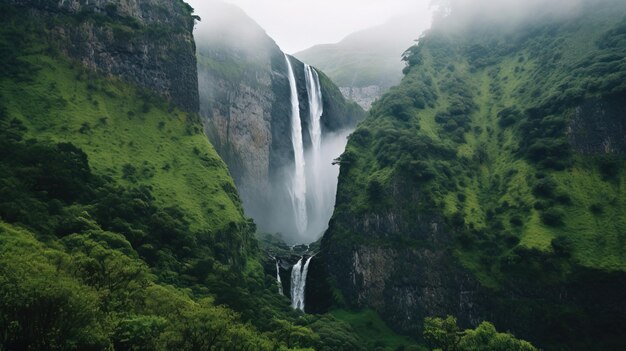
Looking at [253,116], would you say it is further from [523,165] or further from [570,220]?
[570,220]

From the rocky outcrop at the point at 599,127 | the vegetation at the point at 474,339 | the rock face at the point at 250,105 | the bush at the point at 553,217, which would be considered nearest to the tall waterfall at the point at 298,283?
the vegetation at the point at 474,339

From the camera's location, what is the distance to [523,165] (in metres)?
103

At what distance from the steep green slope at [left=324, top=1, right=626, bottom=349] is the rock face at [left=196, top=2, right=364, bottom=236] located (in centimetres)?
3528

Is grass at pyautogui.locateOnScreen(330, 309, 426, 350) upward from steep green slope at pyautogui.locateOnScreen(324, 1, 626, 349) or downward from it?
downward

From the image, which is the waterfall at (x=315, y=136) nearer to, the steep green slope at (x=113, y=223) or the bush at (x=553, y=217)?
the steep green slope at (x=113, y=223)

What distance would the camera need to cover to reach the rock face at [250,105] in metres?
145

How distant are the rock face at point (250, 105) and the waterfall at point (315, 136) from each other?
2.16m

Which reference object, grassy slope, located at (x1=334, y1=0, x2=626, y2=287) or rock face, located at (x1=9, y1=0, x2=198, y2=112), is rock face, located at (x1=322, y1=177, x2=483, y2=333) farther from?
rock face, located at (x1=9, y1=0, x2=198, y2=112)

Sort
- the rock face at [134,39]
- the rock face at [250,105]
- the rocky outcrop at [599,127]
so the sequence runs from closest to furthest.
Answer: the rocky outcrop at [599,127], the rock face at [134,39], the rock face at [250,105]

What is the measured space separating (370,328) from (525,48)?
348 ft

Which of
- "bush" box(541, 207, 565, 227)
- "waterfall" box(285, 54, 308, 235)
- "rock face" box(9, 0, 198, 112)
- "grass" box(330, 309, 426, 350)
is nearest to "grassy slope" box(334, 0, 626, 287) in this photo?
"bush" box(541, 207, 565, 227)

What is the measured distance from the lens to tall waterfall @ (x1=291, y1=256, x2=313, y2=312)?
323ft

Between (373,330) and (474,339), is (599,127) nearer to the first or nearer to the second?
(474,339)

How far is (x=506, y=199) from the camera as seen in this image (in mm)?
99062
